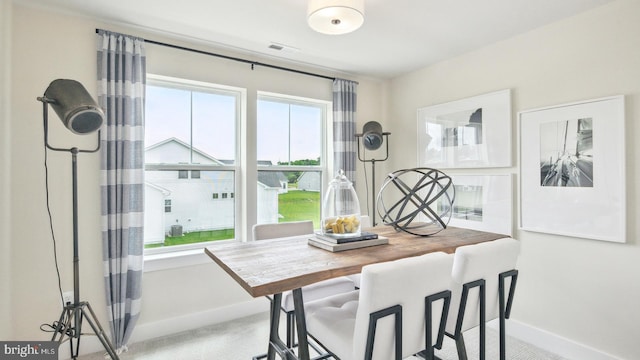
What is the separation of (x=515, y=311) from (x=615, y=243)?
0.94m

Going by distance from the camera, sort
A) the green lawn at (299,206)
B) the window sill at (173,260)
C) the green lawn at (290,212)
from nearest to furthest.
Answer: the window sill at (173,260)
the green lawn at (290,212)
the green lawn at (299,206)

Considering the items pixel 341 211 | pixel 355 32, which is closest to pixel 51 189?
pixel 341 211

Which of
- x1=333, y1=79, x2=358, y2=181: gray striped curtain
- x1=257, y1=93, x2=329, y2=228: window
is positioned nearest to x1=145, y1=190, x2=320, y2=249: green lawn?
x1=257, y1=93, x2=329, y2=228: window

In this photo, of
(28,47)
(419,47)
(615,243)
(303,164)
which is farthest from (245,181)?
(615,243)

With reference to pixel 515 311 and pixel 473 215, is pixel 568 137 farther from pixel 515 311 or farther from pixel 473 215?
pixel 515 311

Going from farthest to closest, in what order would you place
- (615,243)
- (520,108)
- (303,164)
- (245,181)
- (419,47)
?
1. (303,164)
2. (245,181)
3. (419,47)
4. (520,108)
5. (615,243)

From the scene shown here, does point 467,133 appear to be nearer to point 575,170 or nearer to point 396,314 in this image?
point 575,170

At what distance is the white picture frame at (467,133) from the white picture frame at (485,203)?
0.13 m

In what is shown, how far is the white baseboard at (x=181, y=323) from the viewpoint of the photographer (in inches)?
93.0

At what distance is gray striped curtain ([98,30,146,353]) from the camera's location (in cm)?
237

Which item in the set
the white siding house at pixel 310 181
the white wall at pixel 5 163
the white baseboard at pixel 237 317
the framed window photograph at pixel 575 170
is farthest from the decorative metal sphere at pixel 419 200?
the white wall at pixel 5 163

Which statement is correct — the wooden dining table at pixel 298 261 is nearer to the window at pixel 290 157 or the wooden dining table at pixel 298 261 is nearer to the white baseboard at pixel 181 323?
the white baseboard at pixel 181 323

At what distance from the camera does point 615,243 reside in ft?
7.02

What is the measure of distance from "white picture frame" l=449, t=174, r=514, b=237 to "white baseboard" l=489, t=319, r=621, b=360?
761 mm
